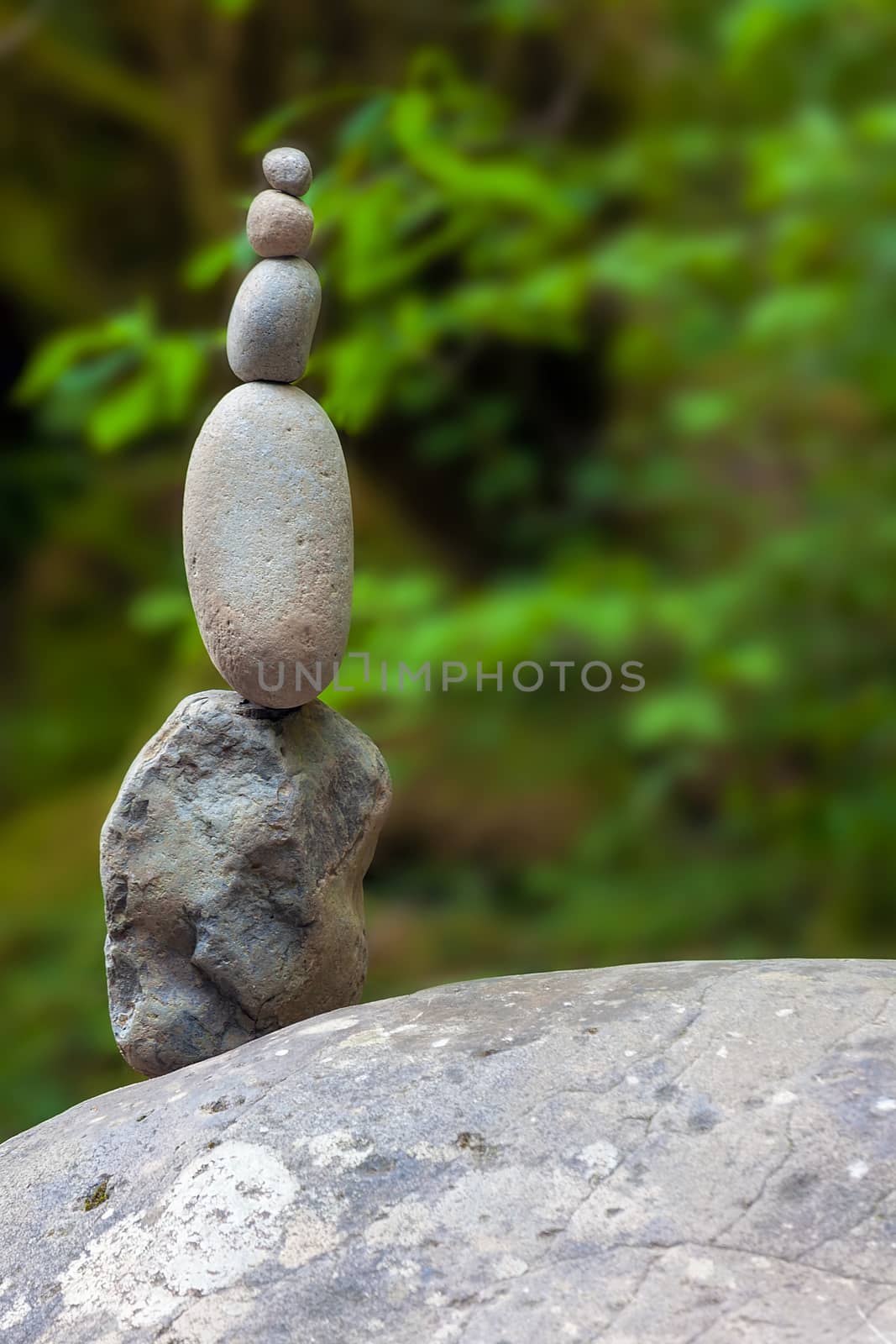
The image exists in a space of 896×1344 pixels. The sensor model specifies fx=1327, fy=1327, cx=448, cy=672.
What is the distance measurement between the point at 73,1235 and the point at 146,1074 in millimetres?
568

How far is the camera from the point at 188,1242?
1.93 metres

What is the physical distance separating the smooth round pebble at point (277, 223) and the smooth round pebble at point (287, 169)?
0.06 ft

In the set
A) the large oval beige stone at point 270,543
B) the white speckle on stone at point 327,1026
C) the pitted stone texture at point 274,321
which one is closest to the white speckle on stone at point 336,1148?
the white speckle on stone at point 327,1026

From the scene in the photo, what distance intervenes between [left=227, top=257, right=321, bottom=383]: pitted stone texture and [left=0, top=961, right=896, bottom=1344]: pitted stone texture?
1.20m

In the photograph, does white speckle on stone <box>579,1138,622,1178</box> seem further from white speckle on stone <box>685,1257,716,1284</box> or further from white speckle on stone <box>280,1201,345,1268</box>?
white speckle on stone <box>280,1201,345,1268</box>

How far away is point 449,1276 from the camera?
70.5 inches

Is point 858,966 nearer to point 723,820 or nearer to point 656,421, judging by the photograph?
point 723,820

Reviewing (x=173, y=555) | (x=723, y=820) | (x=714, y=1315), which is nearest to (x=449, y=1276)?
(x=714, y=1315)

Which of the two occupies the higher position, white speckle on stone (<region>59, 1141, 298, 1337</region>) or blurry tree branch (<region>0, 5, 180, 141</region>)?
blurry tree branch (<region>0, 5, 180, 141</region>)

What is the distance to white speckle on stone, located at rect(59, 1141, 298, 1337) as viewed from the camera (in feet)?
6.13

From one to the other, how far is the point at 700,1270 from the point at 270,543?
4.44ft

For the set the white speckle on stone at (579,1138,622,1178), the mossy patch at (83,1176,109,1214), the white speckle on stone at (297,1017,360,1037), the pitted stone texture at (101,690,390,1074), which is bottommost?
the mossy patch at (83,1176,109,1214)

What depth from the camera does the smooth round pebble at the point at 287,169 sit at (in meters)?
2.41

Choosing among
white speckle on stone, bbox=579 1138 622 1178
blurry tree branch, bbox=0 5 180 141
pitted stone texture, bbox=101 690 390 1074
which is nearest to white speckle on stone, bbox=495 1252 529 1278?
white speckle on stone, bbox=579 1138 622 1178
